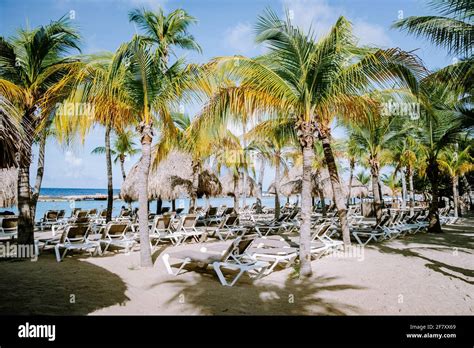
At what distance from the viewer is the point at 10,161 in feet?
16.5

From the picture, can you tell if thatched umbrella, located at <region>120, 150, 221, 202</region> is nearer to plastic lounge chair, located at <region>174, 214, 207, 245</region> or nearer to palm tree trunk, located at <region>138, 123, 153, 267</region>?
plastic lounge chair, located at <region>174, 214, 207, 245</region>

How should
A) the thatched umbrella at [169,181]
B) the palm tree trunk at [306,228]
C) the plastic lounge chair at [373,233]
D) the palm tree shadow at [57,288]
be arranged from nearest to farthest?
the palm tree shadow at [57,288], the palm tree trunk at [306,228], the plastic lounge chair at [373,233], the thatched umbrella at [169,181]

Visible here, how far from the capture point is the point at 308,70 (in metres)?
6.26

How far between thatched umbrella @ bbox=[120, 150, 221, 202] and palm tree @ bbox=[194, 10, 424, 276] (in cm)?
1144

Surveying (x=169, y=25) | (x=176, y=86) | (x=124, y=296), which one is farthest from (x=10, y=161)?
(x=169, y=25)

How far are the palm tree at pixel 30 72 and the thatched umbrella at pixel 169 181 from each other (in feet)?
28.3

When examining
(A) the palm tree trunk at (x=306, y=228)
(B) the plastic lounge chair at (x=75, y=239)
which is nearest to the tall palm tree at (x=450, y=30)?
(A) the palm tree trunk at (x=306, y=228)

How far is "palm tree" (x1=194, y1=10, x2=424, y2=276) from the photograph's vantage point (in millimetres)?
6096

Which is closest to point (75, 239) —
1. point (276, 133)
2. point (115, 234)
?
point (115, 234)

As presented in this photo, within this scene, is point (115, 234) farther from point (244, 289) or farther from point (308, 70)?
point (308, 70)

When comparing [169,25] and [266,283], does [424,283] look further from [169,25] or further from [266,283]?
[169,25]

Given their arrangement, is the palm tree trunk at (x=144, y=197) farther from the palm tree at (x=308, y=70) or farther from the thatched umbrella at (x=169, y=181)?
the thatched umbrella at (x=169, y=181)

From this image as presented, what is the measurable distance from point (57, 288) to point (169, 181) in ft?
40.2

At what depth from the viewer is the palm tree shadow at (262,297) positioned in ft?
14.8
